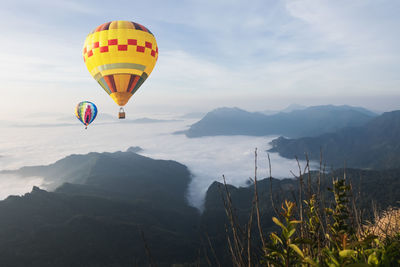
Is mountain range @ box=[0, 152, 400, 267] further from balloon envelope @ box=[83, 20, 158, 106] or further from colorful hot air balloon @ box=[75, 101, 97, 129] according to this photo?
balloon envelope @ box=[83, 20, 158, 106]

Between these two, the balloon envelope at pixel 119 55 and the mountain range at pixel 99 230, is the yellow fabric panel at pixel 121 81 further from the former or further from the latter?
the mountain range at pixel 99 230

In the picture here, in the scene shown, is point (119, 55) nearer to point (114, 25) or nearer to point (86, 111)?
point (114, 25)

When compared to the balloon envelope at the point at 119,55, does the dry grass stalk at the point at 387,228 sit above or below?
below

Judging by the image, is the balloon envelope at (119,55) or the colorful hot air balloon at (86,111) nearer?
the balloon envelope at (119,55)

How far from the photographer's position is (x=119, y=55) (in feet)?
97.5

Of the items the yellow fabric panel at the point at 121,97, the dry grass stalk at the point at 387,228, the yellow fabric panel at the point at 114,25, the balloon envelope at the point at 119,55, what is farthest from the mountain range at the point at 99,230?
the dry grass stalk at the point at 387,228

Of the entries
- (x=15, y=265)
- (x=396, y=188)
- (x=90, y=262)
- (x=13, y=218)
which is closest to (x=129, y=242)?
(x=90, y=262)

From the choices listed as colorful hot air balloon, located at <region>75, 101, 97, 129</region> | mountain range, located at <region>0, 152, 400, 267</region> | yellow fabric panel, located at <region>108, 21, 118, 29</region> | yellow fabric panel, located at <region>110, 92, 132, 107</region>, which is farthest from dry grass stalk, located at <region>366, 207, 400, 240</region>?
mountain range, located at <region>0, 152, 400, 267</region>

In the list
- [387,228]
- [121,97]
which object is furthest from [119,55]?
[387,228]

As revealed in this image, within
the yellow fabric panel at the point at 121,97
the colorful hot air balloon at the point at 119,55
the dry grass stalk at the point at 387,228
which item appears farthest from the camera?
the yellow fabric panel at the point at 121,97

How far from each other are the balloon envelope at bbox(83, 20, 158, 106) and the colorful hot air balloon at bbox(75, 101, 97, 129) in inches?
1183

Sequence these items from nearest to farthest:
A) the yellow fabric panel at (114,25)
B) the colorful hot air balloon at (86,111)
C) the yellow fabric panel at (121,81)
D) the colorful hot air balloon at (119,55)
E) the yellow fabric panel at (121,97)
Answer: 1. the colorful hot air balloon at (119,55)
2. the yellow fabric panel at (114,25)
3. the yellow fabric panel at (121,81)
4. the yellow fabric panel at (121,97)
5. the colorful hot air balloon at (86,111)

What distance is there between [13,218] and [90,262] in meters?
51.2

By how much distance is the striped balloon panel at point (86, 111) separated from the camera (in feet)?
193
